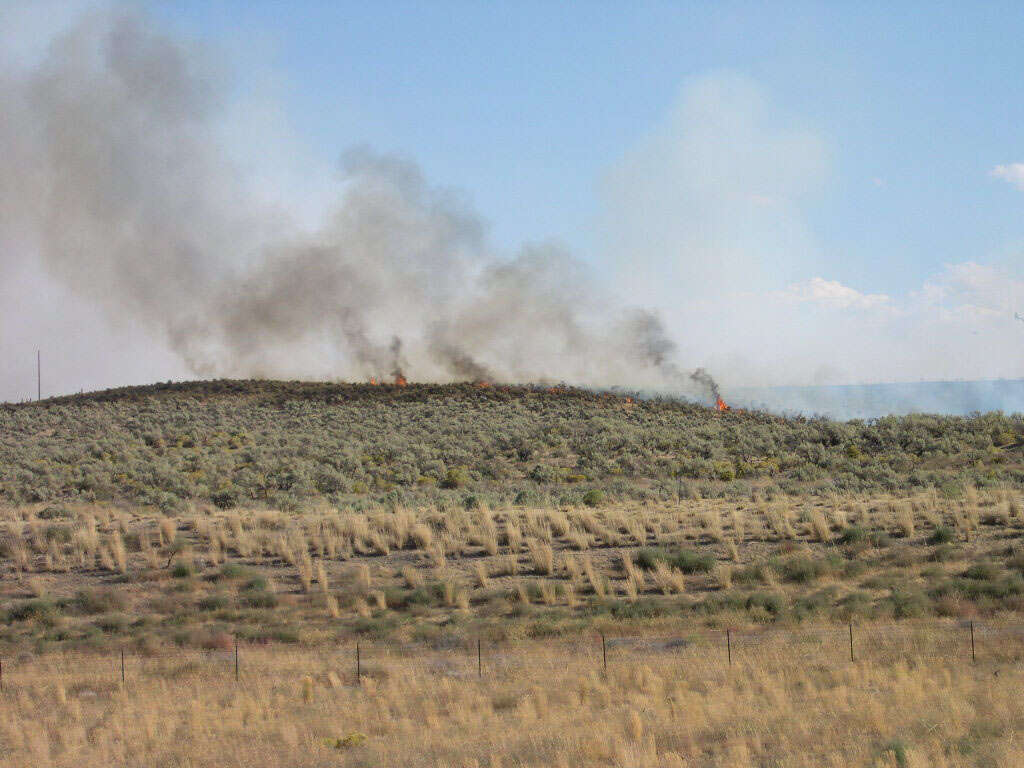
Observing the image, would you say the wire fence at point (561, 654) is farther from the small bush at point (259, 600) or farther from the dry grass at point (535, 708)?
the small bush at point (259, 600)

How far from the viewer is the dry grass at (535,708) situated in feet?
46.6

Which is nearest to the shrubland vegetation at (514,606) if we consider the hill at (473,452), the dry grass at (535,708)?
the dry grass at (535,708)

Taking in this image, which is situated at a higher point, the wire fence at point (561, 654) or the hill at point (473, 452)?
the hill at point (473, 452)

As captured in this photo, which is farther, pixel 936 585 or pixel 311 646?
pixel 936 585

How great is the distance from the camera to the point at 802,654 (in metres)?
19.2

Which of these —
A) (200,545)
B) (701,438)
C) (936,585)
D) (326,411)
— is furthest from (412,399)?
(936,585)

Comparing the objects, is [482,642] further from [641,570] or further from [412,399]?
[412,399]

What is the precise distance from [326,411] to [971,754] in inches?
2411

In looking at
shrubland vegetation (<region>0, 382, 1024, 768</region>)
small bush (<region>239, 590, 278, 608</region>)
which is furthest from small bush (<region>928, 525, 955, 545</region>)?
small bush (<region>239, 590, 278, 608</region>)

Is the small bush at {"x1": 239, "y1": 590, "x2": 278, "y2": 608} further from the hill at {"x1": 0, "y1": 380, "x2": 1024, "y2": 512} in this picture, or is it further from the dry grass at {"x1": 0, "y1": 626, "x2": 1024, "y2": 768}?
the hill at {"x1": 0, "y1": 380, "x2": 1024, "y2": 512}

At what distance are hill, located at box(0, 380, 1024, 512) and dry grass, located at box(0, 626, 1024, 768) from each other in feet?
56.4

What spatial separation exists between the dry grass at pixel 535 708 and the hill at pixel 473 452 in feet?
56.4

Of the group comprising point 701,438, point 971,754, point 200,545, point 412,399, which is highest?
point 412,399

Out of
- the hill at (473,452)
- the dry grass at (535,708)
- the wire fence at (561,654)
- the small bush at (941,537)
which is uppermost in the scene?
the hill at (473,452)
